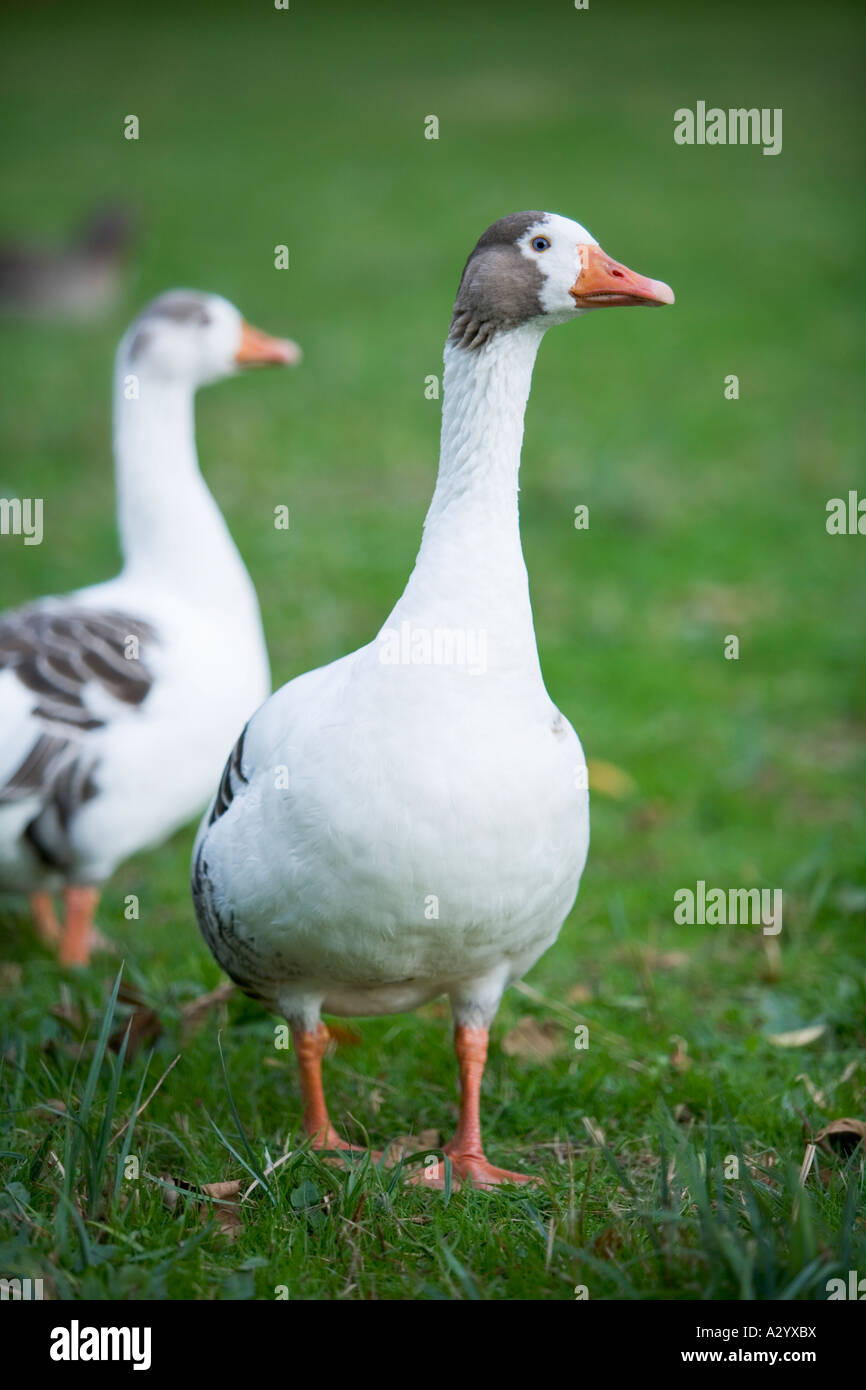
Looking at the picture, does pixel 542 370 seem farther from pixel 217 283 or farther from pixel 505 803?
pixel 505 803

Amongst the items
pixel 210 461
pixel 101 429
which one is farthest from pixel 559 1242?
pixel 101 429

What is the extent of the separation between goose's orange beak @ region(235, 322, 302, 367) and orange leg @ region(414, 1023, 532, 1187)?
3133 millimetres

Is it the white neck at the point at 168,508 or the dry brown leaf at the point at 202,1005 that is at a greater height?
the white neck at the point at 168,508

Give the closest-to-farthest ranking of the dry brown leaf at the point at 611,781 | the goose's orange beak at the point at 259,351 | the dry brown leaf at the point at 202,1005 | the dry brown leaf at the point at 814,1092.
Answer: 1. the dry brown leaf at the point at 814,1092
2. the dry brown leaf at the point at 202,1005
3. the goose's orange beak at the point at 259,351
4. the dry brown leaf at the point at 611,781

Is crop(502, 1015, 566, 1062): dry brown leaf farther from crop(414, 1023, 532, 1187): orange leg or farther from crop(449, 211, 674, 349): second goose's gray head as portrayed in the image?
crop(449, 211, 674, 349): second goose's gray head

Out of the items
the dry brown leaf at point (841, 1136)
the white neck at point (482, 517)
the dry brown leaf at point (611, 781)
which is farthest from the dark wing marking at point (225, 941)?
the dry brown leaf at point (611, 781)

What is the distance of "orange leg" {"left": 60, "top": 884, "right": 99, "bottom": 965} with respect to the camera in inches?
187

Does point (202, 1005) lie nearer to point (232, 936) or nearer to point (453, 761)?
point (232, 936)

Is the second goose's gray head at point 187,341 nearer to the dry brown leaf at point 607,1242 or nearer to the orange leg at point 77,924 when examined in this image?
the orange leg at point 77,924

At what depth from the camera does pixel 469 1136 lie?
3.43 metres

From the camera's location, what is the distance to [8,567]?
812 cm

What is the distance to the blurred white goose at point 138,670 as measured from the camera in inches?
179

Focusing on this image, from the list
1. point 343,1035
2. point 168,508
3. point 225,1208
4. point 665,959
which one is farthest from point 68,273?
point 225,1208

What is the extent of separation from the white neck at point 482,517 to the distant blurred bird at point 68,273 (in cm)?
1052
